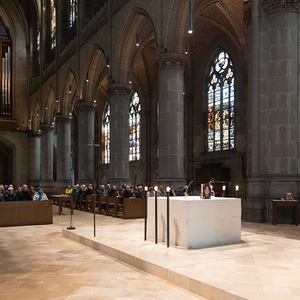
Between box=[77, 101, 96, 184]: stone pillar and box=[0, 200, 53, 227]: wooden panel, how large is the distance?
32.2 feet

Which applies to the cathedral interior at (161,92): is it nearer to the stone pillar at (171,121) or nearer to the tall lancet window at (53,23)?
the stone pillar at (171,121)

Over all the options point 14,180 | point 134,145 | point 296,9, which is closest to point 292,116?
point 296,9

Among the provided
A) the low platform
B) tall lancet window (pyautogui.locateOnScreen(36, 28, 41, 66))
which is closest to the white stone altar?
the low platform

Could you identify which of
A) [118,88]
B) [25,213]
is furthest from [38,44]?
[25,213]

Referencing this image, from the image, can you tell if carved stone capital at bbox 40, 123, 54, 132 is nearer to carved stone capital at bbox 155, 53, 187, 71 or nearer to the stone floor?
carved stone capital at bbox 155, 53, 187, 71

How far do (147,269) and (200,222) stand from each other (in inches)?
58.0

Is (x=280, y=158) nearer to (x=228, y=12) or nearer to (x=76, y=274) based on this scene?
(x=76, y=274)

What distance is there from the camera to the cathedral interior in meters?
11.1

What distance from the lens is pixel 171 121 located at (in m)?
14.4

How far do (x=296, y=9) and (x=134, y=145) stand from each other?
20.1 meters

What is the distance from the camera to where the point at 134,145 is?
30.2 meters

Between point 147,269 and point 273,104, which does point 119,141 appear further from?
point 147,269

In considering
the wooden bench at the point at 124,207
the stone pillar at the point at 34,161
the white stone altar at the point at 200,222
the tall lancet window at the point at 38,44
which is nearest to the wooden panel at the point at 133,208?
the wooden bench at the point at 124,207

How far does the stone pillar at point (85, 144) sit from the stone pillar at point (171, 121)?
9004 millimetres
